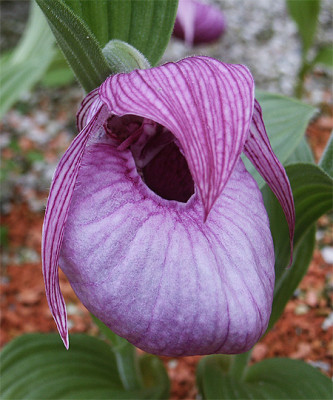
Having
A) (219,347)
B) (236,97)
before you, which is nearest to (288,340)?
(219,347)

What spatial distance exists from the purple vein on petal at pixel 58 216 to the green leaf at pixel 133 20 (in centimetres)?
20

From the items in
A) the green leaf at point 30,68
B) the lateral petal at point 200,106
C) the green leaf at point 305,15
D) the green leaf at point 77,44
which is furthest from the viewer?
the green leaf at point 305,15

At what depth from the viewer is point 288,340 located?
1.19 m

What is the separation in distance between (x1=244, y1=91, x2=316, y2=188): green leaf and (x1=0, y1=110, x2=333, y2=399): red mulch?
0.58 m

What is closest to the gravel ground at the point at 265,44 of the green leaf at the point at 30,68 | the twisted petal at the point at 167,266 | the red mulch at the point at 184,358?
the red mulch at the point at 184,358

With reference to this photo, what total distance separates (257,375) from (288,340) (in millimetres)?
391

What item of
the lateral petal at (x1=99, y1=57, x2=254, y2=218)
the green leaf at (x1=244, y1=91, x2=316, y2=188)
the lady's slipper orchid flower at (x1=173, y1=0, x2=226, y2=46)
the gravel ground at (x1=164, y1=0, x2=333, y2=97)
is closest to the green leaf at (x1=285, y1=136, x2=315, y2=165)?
the green leaf at (x1=244, y1=91, x2=316, y2=188)

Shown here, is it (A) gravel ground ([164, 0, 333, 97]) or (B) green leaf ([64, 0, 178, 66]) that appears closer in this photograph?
(B) green leaf ([64, 0, 178, 66])

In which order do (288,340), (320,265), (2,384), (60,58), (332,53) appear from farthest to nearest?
(332,53)
(60,58)
(320,265)
(288,340)
(2,384)

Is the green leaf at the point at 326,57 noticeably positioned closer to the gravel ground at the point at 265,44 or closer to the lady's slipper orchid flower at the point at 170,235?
the gravel ground at the point at 265,44

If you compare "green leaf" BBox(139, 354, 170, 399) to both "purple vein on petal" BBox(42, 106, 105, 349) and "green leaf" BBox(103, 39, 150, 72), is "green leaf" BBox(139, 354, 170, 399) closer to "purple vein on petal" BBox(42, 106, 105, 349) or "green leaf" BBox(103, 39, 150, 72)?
"purple vein on petal" BBox(42, 106, 105, 349)

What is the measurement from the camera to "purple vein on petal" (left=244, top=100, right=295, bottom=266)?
51cm

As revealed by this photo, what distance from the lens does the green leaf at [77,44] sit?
0.49m

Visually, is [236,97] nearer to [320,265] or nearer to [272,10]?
[320,265]
